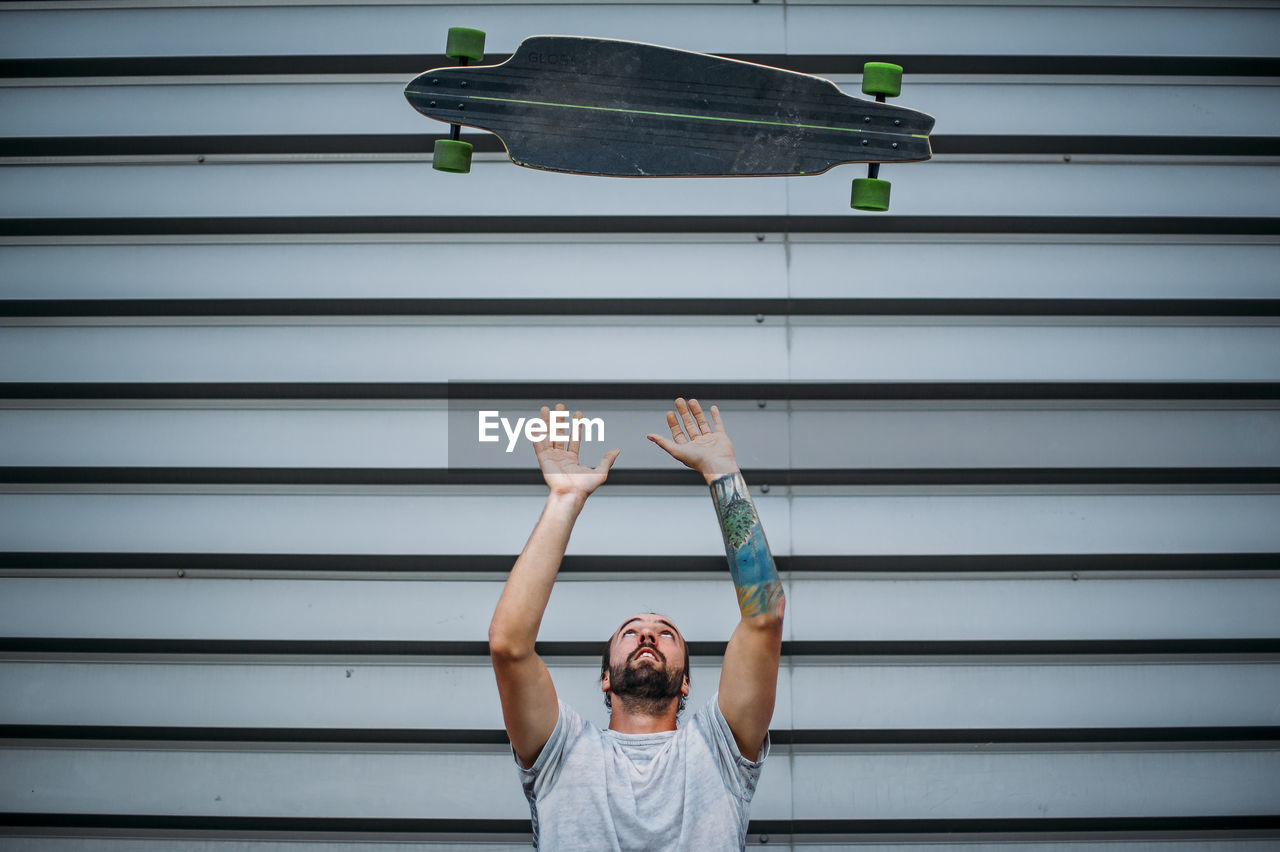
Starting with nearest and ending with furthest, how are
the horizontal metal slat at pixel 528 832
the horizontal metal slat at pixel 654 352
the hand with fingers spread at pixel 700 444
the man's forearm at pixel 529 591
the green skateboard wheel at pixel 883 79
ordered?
the man's forearm at pixel 529 591 < the green skateboard wheel at pixel 883 79 < the hand with fingers spread at pixel 700 444 < the horizontal metal slat at pixel 528 832 < the horizontal metal slat at pixel 654 352

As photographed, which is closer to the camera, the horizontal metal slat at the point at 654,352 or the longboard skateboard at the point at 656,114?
the longboard skateboard at the point at 656,114

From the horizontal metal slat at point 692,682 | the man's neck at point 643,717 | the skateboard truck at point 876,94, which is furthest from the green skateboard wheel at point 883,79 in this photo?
the horizontal metal slat at point 692,682

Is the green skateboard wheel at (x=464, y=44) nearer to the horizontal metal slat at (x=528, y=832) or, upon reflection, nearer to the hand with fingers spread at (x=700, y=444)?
the hand with fingers spread at (x=700, y=444)

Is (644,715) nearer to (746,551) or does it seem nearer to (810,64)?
(746,551)

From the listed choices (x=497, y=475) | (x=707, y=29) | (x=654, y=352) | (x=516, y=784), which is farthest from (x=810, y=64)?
(x=516, y=784)

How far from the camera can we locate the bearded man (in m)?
2.50

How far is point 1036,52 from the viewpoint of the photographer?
3797 mm

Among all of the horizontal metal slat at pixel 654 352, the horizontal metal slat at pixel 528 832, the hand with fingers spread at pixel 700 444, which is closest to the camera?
the hand with fingers spread at pixel 700 444

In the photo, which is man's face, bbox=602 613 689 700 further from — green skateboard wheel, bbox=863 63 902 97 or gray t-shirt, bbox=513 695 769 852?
green skateboard wheel, bbox=863 63 902 97

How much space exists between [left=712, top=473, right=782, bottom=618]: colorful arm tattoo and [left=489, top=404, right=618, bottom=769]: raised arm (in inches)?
14.3

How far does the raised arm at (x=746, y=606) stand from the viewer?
256 cm

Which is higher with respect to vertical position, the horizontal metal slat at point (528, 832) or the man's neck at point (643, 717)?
the man's neck at point (643, 717)

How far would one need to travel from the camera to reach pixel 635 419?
3656mm

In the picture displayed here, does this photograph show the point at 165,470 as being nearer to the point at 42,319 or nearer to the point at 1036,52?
the point at 42,319
